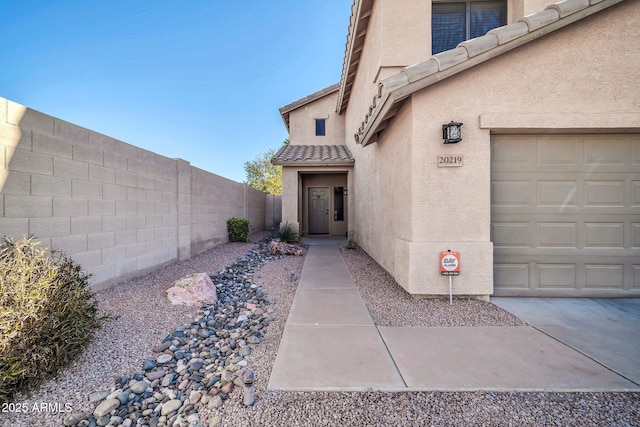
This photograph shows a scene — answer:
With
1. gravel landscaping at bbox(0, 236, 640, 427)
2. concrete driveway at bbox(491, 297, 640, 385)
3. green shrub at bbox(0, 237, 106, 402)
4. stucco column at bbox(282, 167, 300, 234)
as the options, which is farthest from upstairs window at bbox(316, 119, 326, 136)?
green shrub at bbox(0, 237, 106, 402)

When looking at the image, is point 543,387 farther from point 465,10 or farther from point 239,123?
point 239,123

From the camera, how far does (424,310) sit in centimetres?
381

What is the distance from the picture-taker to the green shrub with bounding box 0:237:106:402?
6.39ft

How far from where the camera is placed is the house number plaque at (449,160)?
159 inches

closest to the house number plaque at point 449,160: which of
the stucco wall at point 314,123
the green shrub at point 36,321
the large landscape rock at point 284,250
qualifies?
the green shrub at point 36,321

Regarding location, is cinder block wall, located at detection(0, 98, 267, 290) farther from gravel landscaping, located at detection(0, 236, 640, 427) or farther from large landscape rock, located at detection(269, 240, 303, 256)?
large landscape rock, located at detection(269, 240, 303, 256)

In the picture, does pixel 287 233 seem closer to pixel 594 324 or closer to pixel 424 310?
pixel 424 310

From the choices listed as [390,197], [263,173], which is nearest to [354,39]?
[390,197]

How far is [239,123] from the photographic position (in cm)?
2444

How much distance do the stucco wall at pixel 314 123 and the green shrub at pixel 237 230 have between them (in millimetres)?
5217

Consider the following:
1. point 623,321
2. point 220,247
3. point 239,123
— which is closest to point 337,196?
point 220,247

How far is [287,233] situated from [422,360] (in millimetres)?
7306

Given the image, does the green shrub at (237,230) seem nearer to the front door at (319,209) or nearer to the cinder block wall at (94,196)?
the cinder block wall at (94,196)

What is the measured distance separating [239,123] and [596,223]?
25.2 meters
